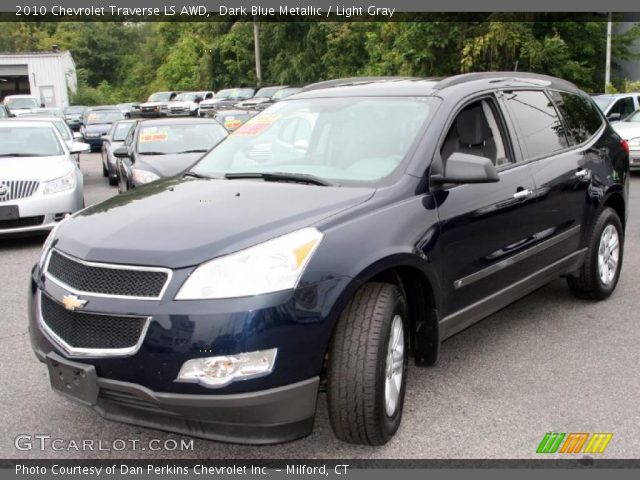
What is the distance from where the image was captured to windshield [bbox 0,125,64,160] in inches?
382

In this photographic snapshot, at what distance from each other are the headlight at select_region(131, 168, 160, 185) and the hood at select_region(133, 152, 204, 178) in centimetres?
7

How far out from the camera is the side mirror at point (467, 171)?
150 inches

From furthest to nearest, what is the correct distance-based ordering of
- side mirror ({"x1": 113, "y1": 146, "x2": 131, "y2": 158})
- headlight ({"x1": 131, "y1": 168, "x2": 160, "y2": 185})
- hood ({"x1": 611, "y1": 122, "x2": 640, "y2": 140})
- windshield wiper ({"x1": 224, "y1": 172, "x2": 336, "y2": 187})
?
hood ({"x1": 611, "y1": 122, "x2": 640, "y2": 140}), side mirror ({"x1": 113, "y1": 146, "x2": 131, "y2": 158}), headlight ({"x1": 131, "y1": 168, "x2": 160, "y2": 185}), windshield wiper ({"x1": 224, "y1": 172, "x2": 336, "y2": 187})

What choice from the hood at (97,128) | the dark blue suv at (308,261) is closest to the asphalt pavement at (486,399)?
the dark blue suv at (308,261)

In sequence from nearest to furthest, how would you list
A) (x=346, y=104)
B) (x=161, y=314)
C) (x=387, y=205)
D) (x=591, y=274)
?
(x=161, y=314) < (x=387, y=205) < (x=346, y=104) < (x=591, y=274)

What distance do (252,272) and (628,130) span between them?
42.5ft

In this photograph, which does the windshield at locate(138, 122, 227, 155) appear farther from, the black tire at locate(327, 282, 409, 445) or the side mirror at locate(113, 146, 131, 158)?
the black tire at locate(327, 282, 409, 445)

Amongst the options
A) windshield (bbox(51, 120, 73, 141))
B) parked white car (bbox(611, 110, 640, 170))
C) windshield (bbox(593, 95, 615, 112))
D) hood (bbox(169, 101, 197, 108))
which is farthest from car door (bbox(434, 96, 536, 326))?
hood (bbox(169, 101, 197, 108))

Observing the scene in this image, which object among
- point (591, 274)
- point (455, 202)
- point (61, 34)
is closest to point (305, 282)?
point (455, 202)

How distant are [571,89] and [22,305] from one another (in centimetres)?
496

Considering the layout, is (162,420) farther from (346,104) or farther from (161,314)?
(346,104)

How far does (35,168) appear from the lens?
894cm

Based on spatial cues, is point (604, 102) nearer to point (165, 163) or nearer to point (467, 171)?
point (165, 163)

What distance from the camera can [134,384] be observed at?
9.98 feet
